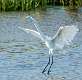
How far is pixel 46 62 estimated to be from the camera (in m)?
9.06

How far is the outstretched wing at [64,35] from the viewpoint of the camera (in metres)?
7.90

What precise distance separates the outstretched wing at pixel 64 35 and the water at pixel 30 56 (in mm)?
515

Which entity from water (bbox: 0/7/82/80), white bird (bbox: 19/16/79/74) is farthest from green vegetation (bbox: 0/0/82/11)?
white bird (bbox: 19/16/79/74)

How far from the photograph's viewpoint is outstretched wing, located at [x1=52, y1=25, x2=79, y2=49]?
7.90m

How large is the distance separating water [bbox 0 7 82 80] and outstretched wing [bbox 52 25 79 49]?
20.3 inches

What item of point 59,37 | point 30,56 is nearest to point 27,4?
point 30,56

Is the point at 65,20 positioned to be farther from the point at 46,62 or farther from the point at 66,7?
the point at 46,62

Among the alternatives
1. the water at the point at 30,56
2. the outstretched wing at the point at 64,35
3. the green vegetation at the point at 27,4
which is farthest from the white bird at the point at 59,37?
the green vegetation at the point at 27,4

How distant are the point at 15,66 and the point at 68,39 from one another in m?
1.23

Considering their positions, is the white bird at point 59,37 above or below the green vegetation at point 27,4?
above

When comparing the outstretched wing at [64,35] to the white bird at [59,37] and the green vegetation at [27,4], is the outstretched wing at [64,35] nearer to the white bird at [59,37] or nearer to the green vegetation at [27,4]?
the white bird at [59,37]

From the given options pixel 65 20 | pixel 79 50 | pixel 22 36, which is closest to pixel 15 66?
pixel 79 50

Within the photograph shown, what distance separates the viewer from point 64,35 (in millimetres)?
8023

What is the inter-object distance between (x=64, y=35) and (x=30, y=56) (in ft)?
5.88
